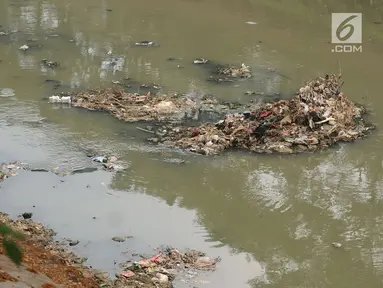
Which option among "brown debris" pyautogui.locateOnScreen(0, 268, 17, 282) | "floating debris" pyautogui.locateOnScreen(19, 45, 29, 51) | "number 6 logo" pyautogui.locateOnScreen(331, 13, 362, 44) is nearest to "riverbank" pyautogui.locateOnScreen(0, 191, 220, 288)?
"brown debris" pyautogui.locateOnScreen(0, 268, 17, 282)

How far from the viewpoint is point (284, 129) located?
9.65m

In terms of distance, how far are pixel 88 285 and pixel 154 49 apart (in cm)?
982

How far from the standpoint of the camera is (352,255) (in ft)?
22.8

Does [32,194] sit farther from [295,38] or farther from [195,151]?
[295,38]

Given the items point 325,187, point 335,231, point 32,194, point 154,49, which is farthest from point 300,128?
point 154,49

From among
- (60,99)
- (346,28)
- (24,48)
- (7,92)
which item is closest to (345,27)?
(346,28)

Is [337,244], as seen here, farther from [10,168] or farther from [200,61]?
[200,61]

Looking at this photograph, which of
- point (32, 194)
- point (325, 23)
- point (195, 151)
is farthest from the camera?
point (325, 23)

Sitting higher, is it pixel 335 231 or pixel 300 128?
pixel 300 128
